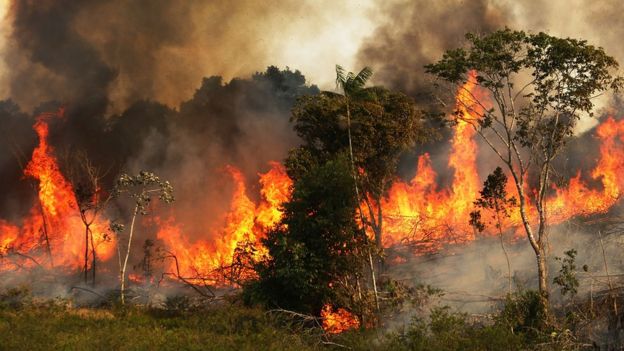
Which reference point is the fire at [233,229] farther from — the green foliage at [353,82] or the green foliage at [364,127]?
the green foliage at [353,82]

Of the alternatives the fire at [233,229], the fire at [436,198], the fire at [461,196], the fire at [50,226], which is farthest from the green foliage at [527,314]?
the fire at [50,226]

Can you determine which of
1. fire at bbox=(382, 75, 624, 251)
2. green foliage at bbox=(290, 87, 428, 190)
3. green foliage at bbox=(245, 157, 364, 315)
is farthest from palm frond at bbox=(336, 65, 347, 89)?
fire at bbox=(382, 75, 624, 251)

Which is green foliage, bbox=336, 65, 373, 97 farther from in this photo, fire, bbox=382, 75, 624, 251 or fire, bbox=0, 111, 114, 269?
fire, bbox=0, 111, 114, 269

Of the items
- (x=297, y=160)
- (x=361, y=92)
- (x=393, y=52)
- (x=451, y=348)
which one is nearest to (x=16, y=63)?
(x=393, y=52)

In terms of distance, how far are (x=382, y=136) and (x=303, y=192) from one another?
8.55 m

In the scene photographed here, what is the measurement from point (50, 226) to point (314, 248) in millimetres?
34528

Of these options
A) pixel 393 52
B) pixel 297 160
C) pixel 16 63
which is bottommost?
pixel 297 160

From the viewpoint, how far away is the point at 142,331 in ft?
65.1

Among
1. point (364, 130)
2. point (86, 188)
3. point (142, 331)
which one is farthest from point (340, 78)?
point (86, 188)

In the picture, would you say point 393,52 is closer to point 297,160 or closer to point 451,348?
point 297,160

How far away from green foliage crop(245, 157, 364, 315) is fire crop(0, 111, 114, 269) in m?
27.3

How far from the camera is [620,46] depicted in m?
47.4

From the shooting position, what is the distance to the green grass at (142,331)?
55.9 ft

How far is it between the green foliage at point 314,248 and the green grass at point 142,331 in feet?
5.50
